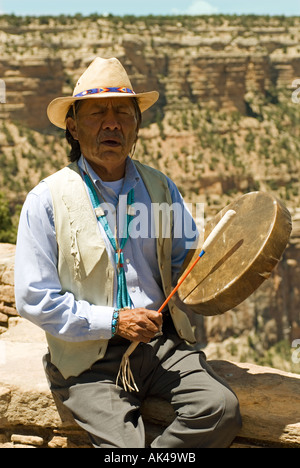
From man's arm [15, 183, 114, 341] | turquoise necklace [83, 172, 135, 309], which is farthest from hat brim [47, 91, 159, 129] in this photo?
man's arm [15, 183, 114, 341]

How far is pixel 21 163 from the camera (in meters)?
40.5

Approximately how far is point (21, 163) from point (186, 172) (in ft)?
34.0

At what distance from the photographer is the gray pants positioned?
307 cm

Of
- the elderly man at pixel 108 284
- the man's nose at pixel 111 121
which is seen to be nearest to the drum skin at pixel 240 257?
the elderly man at pixel 108 284

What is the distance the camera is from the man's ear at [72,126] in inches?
141

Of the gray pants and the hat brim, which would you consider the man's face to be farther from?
the gray pants

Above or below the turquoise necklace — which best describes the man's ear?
above

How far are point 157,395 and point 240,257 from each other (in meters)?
0.83

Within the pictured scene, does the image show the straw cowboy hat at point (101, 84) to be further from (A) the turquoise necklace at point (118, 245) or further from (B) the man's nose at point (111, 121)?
(A) the turquoise necklace at point (118, 245)

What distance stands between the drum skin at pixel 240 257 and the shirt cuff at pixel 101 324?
480 mm

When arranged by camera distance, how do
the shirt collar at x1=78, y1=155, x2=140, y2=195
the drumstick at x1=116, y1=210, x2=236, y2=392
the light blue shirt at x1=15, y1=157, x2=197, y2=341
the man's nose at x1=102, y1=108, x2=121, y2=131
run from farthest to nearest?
the shirt collar at x1=78, y1=155, x2=140, y2=195 < the man's nose at x1=102, y1=108, x2=121, y2=131 < the drumstick at x1=116, y1=210, x2=236, y2=392 < the light blue shirt at x1=15, y1=157, x2=197, y2=341

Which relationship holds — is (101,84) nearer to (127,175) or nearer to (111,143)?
(111,143)

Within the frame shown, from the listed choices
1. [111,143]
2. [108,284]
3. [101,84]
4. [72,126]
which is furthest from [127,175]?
[108,284]

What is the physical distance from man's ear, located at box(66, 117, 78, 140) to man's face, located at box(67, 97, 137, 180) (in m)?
0.09
